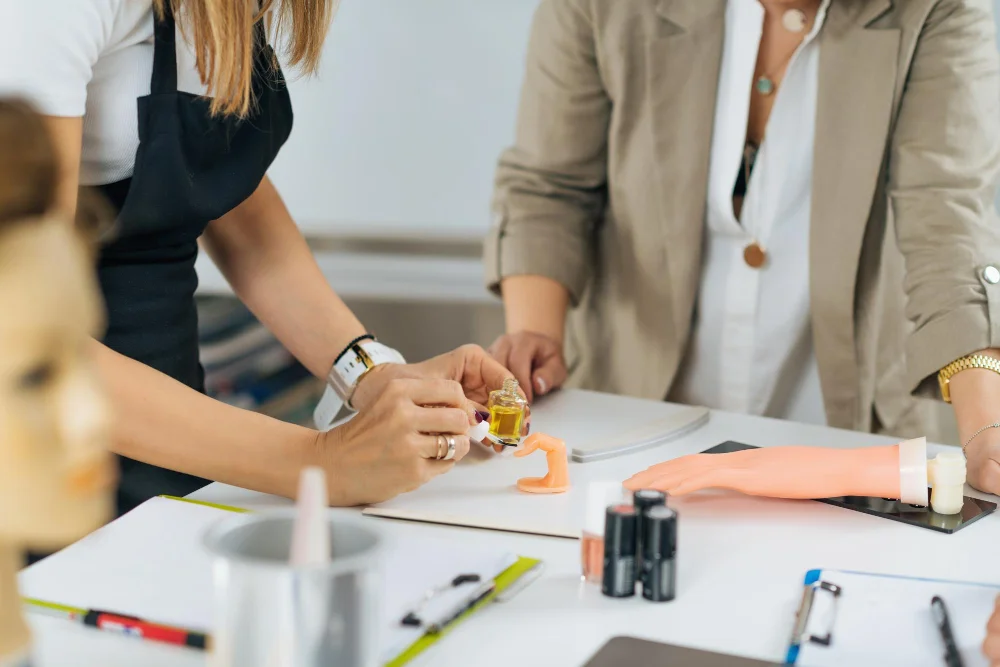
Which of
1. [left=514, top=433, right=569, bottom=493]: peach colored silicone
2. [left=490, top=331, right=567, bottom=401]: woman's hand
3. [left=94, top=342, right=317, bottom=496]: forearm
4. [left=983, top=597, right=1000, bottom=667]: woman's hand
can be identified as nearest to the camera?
[left=983, top=597, right=1000, bottom=667]: woman's hand

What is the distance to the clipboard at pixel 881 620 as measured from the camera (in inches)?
29.4

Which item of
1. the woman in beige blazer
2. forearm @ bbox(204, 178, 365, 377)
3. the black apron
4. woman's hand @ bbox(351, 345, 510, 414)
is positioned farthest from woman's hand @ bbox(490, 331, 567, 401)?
the black apron

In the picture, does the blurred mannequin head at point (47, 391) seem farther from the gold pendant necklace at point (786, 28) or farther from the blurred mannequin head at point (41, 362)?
the gold pendant necklace at point (786, 28)

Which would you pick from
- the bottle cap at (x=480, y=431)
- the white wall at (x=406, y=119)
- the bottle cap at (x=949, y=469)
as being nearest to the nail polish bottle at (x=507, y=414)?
the bottle cap at (x=480, y=431)

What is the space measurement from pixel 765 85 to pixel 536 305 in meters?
0.50

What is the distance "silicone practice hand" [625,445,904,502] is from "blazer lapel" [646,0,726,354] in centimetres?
65

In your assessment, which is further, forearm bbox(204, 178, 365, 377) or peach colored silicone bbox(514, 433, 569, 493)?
forearm bbox(204, 178, 365, 377)

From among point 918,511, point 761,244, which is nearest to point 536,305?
point 761,244

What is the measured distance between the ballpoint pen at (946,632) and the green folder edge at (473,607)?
1.04ft

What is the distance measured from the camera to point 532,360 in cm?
152

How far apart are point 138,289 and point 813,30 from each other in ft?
3.46

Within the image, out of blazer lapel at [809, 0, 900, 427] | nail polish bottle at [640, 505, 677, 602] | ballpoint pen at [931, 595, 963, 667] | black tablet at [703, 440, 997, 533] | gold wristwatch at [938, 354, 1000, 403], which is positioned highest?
blazer lapel at [809, 0, 900, 427]

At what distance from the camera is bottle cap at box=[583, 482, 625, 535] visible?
33.4 inches

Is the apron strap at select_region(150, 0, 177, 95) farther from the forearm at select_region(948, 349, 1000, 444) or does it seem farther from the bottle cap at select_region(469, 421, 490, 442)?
the forearm at select_region(948, 349, 1000, 444)
